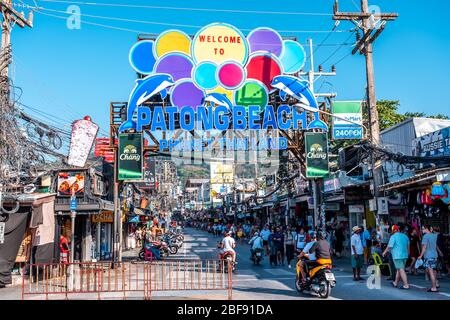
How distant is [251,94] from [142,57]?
19.6 feet

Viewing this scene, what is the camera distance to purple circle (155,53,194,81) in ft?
80.3

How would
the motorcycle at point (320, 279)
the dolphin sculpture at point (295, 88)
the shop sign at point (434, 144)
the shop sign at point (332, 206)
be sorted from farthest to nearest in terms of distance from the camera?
the shop sign at point (332, 206), the dolphin sculpture at point (295, 88), the shop sign at point (434, 144), the motorcycle at point (320, 279)

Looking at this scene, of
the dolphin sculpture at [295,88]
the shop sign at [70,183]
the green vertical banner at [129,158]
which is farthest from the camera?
the dolphin sculpture at [295,88]

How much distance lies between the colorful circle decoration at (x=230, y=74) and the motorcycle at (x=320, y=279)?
540 inches

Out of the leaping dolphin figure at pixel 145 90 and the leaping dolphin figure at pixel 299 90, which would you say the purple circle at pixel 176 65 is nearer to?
the leaping dolphin figure at pixel 145 90

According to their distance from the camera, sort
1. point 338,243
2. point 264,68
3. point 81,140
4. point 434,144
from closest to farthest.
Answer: point 434,144 < point 81,140 < point 264,68 < point 338,243

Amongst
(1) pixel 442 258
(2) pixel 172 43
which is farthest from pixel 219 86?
(1) pixel 442 258

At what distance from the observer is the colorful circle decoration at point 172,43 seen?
24.7 metres

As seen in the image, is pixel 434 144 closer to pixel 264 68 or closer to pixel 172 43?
pixel 264 68

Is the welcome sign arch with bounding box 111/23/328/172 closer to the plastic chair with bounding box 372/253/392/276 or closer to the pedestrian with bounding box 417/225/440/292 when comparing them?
the plastic chair with bounding box 372/253/392/276

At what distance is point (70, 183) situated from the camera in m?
21.4

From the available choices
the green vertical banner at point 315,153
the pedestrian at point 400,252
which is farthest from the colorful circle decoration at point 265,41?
the pedestrian at point 400,252

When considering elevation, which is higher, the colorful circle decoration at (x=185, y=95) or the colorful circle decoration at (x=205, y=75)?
the colorful circle decoration at (x=205, y=75)
